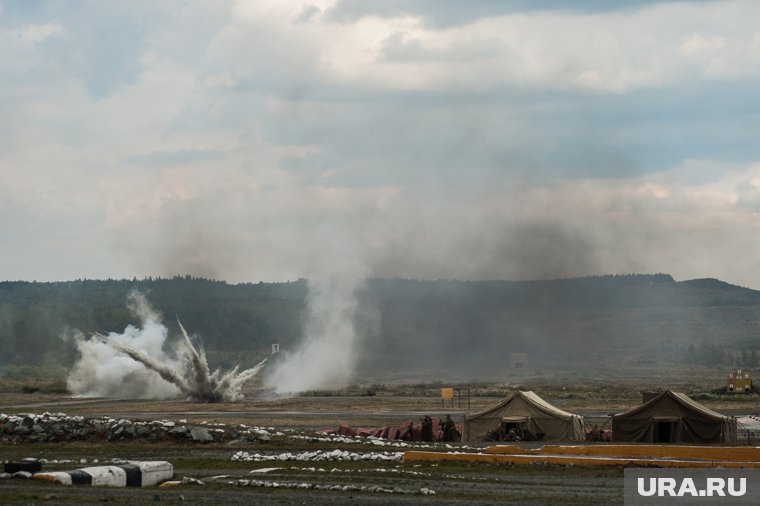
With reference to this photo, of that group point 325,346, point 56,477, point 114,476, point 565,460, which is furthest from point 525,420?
point 325,346

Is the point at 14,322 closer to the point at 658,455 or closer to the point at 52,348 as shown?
the point at 52,348

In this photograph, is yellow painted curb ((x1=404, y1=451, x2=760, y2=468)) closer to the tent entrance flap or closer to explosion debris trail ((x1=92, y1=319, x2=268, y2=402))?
the tent entrance flap

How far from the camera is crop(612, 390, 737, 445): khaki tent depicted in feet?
173

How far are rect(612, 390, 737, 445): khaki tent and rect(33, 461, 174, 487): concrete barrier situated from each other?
24.7 m

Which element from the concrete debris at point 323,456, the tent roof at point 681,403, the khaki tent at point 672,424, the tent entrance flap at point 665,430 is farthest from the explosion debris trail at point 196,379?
Answer: the concrete debris at point 323,456

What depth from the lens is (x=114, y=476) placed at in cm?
3566

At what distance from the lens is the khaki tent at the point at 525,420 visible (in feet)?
183

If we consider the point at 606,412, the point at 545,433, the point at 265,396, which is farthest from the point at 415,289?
the point at 545,433

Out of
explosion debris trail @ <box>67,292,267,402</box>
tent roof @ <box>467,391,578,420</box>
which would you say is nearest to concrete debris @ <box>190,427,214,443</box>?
tent roof @ <box>467,391,578,420</box>

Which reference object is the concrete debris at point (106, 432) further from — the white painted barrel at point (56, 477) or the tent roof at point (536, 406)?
the white painted barrel at point (56, 477)

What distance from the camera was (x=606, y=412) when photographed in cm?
8069

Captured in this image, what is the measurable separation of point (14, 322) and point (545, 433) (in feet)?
500

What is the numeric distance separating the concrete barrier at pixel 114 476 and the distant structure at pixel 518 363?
118970mm

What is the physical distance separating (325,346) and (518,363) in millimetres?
26731
